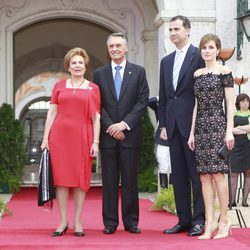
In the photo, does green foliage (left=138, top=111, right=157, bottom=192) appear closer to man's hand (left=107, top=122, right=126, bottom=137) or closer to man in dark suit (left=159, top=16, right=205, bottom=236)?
man in dark suit (left=159, top=16, right=205, bottom=236)

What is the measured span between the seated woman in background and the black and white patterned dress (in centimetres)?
433

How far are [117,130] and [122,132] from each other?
8cm

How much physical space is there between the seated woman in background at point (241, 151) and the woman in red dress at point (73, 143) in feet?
14.5

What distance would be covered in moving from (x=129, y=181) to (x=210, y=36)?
156cm

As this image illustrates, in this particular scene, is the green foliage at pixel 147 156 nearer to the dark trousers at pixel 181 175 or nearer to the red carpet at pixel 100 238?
the red carpet at pixel 100 238

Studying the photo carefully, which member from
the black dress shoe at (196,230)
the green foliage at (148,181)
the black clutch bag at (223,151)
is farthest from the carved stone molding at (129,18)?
the black clutch bag at (223,151)

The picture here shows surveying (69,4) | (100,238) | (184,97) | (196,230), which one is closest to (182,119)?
(184,97)

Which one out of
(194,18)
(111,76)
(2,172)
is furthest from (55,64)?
(111,76)

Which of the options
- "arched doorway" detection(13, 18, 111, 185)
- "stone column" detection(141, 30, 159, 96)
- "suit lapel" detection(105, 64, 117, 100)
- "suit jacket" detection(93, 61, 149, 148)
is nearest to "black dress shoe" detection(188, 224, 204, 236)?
"suit jacket" detection(93, 61, 149, 148)

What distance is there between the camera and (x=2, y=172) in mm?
13742

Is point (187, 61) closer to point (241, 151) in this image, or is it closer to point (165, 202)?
point (165, 202)

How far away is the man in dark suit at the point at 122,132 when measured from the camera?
6707 mm

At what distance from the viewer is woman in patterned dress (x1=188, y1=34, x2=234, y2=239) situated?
618 cm

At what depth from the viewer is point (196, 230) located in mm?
6375
